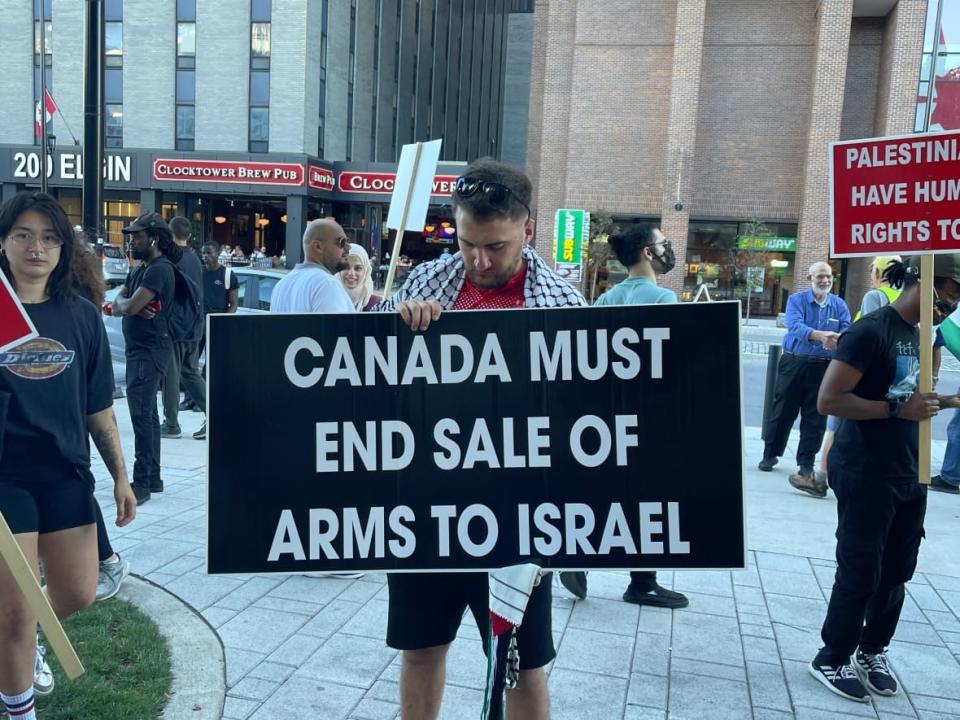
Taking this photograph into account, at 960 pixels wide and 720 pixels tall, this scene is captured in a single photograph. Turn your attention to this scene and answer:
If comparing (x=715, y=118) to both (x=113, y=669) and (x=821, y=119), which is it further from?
(x=113, y=669)

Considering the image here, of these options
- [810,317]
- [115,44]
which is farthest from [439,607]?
[115,44]

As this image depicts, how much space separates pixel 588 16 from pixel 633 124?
4.71 m

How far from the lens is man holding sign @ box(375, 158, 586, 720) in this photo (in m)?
2.35

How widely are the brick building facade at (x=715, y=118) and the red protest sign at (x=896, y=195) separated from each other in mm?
28817

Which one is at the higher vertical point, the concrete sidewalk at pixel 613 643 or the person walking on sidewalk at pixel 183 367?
the person walking on sidewalk at pixel 183 367

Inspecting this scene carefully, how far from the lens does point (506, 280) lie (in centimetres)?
251

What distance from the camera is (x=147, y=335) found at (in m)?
6.18

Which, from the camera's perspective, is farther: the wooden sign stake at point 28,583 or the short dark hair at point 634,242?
the short dark hair at point 634,242

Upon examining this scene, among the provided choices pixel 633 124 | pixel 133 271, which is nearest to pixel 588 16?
pixel 633 124

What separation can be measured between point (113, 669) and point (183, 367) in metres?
5.06

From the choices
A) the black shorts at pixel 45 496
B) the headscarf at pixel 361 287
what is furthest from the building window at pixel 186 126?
the black shorts at pixel 45 496

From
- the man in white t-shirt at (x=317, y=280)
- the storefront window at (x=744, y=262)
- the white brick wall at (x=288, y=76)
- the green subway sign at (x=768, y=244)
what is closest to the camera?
the man in white t-shirt at (x=317, y=280)

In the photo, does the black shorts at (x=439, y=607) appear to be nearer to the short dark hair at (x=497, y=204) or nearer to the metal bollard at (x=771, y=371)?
the short dark hair at (x=497, y=204)

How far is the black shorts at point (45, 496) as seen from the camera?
8.57 feet
